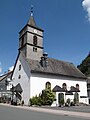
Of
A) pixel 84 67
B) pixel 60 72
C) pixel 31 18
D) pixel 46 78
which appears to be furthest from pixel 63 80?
pixel 84 67

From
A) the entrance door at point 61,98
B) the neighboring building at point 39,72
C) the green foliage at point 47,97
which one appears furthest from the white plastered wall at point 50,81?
the entrance door at point 61,98

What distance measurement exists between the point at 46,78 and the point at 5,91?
24.4m

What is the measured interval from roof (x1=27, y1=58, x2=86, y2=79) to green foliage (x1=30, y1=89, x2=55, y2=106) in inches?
165

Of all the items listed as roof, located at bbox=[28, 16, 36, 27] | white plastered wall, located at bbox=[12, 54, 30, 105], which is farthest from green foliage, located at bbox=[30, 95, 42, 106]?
roof, located at bbox=[28, 16, 36, 27]

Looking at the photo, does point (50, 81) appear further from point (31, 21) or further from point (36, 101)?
point (31, 21)

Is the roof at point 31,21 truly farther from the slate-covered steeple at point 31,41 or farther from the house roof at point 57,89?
the house roof at point 57,89

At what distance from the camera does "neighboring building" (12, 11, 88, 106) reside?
33.2 metres

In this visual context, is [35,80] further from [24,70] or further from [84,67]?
[84,67]

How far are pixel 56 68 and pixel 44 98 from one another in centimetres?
834

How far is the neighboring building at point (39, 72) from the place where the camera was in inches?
1307

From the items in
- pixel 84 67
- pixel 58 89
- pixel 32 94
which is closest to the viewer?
pixel 32 94

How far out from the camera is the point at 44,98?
3191 cm

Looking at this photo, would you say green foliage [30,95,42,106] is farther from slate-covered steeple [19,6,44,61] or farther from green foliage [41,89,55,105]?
slate-covered steeple [19,6,44,61]

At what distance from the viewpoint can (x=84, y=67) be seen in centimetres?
7844
